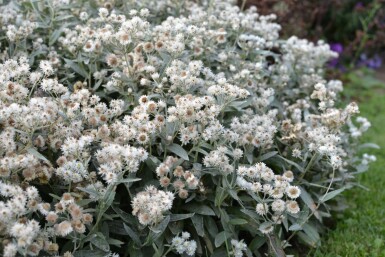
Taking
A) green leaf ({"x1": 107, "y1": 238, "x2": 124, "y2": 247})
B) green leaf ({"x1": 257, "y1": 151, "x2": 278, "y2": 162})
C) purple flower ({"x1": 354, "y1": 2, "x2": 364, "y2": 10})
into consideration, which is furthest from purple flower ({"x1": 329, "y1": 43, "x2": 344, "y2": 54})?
green leaf ({"x1": 107, "y1": 238, "x2": 124, "y2": 247})

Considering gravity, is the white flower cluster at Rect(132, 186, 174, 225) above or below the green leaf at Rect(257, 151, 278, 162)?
above

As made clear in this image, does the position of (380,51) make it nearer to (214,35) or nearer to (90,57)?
(214,35)

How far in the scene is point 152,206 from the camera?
7.99ft

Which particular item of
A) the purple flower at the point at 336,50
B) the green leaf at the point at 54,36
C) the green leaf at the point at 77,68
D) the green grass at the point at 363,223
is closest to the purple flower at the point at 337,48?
the purple flower at the point at 336,50

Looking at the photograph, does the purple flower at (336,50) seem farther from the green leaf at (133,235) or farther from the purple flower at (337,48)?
the green leaf at (133,235)

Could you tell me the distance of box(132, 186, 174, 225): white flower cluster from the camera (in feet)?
7.98

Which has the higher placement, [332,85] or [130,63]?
[130,63]

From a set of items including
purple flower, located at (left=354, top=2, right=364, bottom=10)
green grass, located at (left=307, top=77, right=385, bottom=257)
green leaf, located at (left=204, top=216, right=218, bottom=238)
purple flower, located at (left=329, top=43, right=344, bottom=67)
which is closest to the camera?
green leaf, located at (left=204, top=216, right=218, bottom=238)

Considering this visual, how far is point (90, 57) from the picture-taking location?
3432 mm

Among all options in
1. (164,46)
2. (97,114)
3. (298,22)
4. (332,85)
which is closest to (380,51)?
(298,22)

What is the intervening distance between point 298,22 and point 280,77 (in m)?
2.02

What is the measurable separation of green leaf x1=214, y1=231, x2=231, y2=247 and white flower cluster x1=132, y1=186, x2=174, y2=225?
0.44 metres

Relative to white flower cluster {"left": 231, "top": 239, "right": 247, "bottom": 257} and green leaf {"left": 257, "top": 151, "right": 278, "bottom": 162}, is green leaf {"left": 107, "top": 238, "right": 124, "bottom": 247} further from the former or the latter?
green leaf {"left": 257, "top": 151, "right": 278, "bottom": 162}

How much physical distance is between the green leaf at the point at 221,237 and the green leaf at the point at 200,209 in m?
0.12
